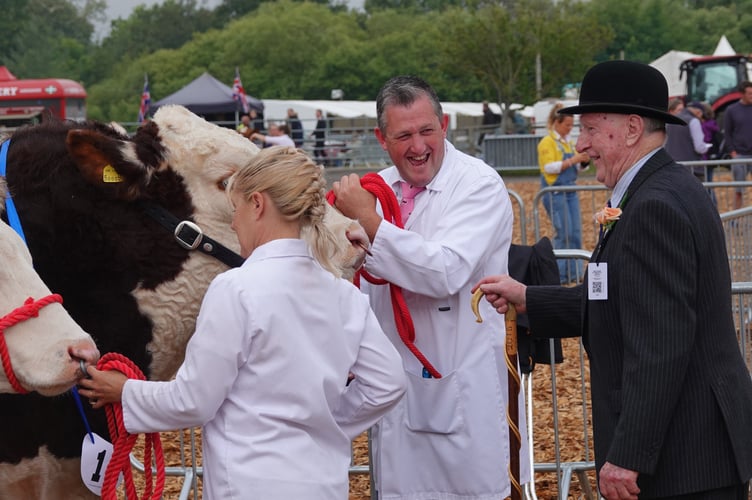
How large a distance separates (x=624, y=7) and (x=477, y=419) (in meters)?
94.6

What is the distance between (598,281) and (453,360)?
3.30 feet

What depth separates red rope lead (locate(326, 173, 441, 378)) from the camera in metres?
4.13

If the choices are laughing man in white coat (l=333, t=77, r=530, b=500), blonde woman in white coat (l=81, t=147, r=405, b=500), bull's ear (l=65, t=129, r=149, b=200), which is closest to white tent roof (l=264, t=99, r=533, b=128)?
laughing man in white coat (l=333, t=77, r=530, b=500)

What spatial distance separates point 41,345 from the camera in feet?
9.77

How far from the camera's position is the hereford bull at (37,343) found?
9.70 ft

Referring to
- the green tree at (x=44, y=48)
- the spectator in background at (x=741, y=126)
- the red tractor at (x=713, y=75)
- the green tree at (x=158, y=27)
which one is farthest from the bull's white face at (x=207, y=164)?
the green tree at (x=158, y=27)

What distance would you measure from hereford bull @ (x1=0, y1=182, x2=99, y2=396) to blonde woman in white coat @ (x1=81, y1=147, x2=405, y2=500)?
8 cm

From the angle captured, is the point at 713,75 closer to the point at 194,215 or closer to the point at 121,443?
the point at 194,215

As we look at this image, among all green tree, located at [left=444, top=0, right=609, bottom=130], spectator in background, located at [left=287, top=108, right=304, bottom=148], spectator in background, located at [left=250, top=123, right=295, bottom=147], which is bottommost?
spectator in background, located at [left=250, top=123, right=295, bottom=147]

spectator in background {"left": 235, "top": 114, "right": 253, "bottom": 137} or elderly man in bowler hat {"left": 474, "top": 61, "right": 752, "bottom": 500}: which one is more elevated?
spectator in background {"left": 235, "top": 114, "right": 253, "bottom": 137}

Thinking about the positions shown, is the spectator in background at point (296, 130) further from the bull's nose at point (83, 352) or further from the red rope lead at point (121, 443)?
Result: the bull's nose at point (83, 352)

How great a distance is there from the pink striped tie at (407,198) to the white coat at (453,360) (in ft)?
0.17

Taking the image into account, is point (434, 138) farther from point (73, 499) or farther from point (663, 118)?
point (73, 499)

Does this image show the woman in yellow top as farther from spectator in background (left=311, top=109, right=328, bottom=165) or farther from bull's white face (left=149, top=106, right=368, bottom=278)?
spectator in background (left=311, top=109, right=328, bottom=165)
